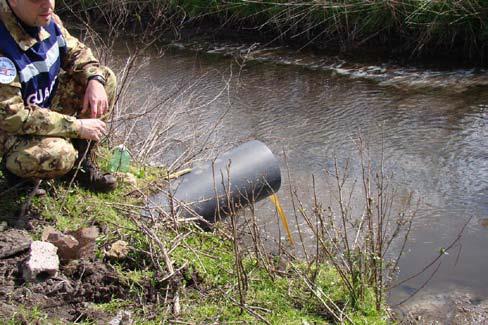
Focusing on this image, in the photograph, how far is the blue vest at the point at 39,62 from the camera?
3.54m

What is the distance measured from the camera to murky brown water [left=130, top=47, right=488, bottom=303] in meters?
4.95

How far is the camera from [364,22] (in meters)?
9.93

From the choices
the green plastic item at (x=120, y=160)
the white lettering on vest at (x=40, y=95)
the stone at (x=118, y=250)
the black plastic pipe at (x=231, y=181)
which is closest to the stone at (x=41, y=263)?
the stone at (x=118, y=250)

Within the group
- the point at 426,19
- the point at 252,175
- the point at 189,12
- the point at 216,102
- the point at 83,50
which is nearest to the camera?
the point at 83,50

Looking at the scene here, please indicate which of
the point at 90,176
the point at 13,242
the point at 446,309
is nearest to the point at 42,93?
the point at 90,176

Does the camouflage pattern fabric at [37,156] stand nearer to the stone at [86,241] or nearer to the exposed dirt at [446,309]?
the stone at [86,241]

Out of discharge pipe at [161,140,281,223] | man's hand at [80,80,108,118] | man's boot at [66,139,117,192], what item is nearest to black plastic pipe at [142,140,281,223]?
discharge pipe at [161,140,281,223]

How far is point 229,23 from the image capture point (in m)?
11.9

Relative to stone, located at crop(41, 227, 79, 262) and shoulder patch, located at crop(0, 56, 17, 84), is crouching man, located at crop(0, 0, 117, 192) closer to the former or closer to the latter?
shoulder patch, located at crop(0, 56, 17, 84)

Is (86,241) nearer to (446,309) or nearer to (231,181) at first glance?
(231,181)

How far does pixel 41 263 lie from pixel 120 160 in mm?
1567

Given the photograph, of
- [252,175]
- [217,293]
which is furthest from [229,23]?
[217,293]

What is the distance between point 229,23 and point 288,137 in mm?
5222

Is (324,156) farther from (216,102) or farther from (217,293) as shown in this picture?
(217,293)
